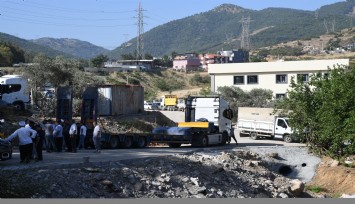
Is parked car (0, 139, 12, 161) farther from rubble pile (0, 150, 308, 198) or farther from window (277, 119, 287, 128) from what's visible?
window (277, 119, 287, 128)

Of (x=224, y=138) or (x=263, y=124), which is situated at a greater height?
(x=263, y=124)

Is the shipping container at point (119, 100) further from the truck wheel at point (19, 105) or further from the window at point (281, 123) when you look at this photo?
the window at point (281, 123)

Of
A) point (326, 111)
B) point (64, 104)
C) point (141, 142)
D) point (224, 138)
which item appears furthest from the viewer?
point (224, 138)

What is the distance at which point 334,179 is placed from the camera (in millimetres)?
29000

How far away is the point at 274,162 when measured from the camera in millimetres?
31391

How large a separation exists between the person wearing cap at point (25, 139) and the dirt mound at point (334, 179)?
14.9 m

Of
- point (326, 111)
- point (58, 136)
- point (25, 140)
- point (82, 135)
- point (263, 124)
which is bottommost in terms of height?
point (263, 124)

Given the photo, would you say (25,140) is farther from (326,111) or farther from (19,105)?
(19,105)

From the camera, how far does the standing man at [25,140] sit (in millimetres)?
19914

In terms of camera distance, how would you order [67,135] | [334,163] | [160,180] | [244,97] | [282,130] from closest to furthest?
1. [160,180]
2. [67,135]
3. [334,163]
4. [282,130]
5. [244,97]

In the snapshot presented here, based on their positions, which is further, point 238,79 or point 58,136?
point 238,79

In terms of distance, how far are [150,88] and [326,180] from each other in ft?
263

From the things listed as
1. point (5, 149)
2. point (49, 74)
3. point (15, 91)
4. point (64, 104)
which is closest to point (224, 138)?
point (64, 104)

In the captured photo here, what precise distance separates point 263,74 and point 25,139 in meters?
52.4
